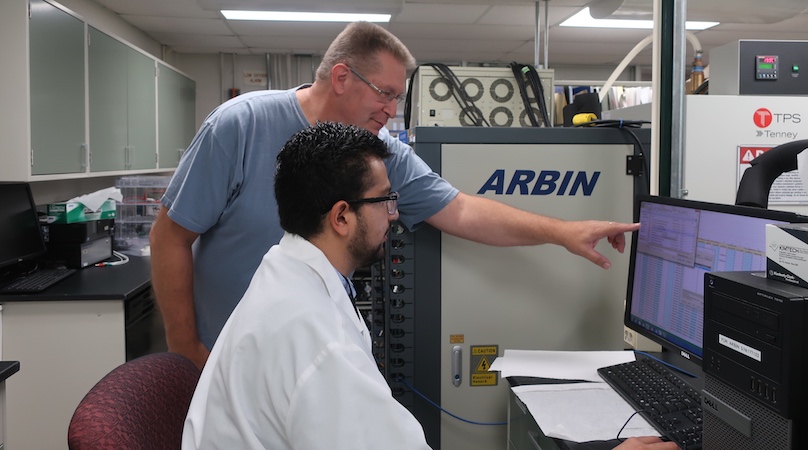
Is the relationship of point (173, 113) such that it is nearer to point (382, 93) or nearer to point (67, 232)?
point (67, 232)

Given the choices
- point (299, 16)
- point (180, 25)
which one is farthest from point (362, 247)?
point (180, 25)

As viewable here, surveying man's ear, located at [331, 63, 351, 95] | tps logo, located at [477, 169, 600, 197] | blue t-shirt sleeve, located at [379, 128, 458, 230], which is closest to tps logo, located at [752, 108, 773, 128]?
tps logo, located at [477, 169, 600, 197]

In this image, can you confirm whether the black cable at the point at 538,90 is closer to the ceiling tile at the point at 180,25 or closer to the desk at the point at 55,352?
the desk at the point at 55,352

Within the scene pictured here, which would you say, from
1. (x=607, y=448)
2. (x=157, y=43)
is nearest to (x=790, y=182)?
(x=607, y=448)

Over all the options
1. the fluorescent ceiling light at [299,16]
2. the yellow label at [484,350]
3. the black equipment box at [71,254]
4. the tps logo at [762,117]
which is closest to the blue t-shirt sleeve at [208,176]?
the yellow label at [484,350]

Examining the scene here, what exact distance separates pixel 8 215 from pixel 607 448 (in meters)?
2.66

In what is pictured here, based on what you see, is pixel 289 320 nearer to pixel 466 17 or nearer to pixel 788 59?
pixel 788 59

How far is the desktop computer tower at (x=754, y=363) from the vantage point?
2.23ft

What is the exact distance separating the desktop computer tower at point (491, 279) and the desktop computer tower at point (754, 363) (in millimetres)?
751

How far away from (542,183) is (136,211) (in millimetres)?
3191

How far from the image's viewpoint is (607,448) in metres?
1.04

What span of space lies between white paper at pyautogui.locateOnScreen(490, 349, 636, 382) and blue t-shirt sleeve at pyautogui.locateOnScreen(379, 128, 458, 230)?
383mm

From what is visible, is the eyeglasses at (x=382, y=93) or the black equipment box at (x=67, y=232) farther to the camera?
the black equipment box at (x=67, y=232)

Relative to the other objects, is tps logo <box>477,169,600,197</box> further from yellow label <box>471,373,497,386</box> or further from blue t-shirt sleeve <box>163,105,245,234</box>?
blue t-shirt sleeve <box>163,105,245,234</box>
